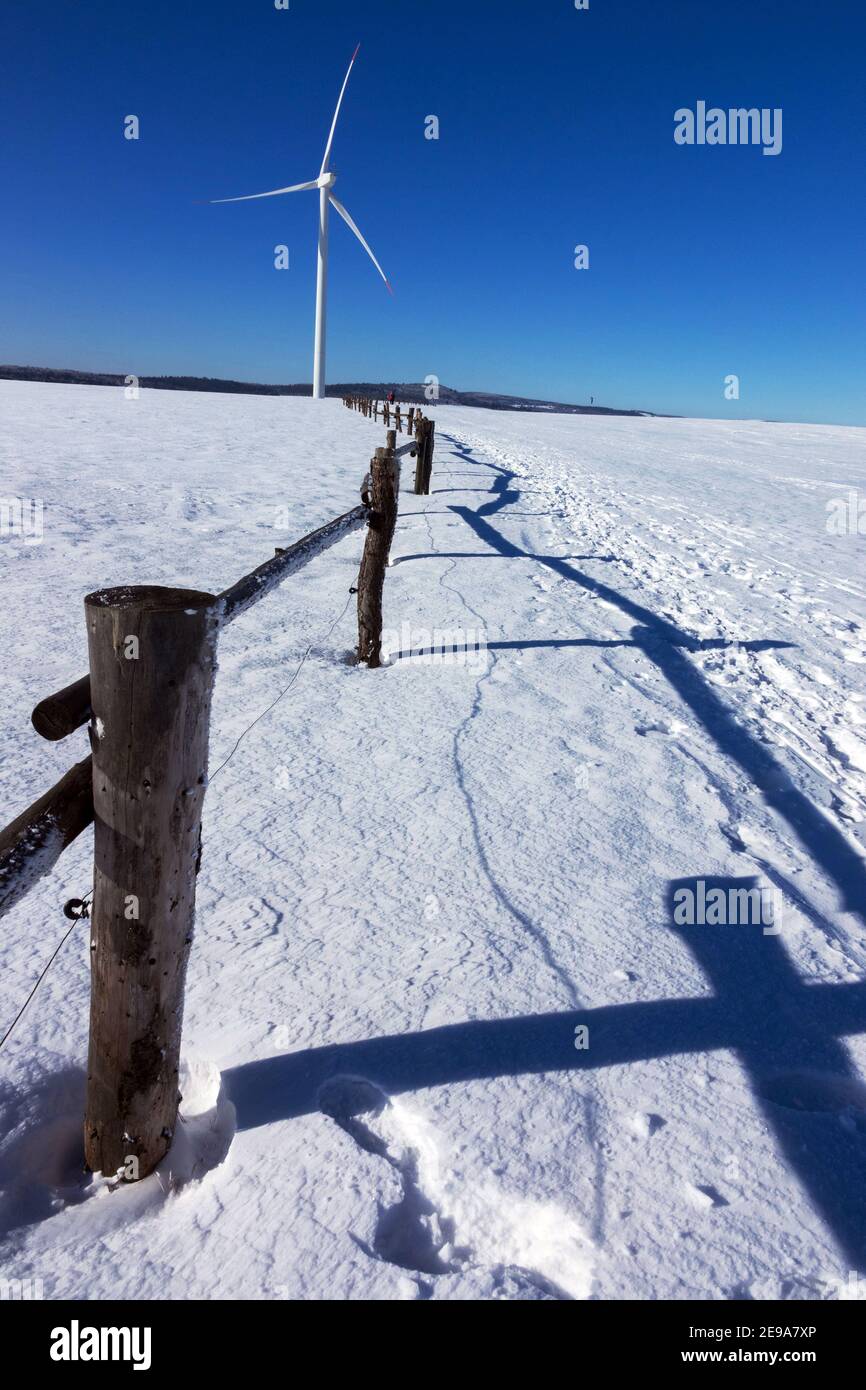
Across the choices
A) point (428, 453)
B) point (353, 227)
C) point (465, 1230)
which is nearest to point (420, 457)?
point (428, 453)

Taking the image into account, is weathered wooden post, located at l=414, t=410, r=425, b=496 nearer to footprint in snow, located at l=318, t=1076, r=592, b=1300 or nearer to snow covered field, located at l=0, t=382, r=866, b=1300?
snow covered field, located at l=0, t=382, r=866, b=1300

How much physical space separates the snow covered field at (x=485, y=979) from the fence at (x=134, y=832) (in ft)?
0.77

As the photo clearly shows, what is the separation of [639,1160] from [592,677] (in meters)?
3.48

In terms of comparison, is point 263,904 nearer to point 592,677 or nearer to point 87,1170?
point 87,1170

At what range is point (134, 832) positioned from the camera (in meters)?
1.60

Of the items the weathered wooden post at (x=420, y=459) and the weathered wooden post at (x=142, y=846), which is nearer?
the weathered wooden post at (x=142, y=846)

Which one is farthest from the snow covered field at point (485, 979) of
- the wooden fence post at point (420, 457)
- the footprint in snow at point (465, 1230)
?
the wooden fence post at point (420, 457)

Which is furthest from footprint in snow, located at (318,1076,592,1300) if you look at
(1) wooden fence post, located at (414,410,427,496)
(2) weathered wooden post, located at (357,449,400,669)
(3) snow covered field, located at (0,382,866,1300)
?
(1) wooden fence post, located at (414,410,427,496)

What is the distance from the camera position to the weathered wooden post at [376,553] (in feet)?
16.1

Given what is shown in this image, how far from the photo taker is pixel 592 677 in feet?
16.8

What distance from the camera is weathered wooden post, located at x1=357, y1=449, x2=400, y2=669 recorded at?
4.91 m

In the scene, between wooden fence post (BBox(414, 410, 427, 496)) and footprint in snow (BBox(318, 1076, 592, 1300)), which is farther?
wooden fence post (BBox(414, 410, 427, 496))

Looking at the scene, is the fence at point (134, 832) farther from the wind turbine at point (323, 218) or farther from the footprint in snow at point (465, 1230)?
the wind turbine at point (323, 218)
